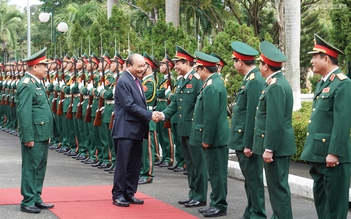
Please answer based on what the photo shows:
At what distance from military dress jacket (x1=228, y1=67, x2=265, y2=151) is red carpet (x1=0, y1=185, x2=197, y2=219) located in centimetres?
120

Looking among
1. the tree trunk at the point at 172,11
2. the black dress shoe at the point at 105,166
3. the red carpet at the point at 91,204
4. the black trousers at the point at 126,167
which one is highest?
the tree trunk at the point at 172,11

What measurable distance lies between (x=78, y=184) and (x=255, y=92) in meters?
4.16

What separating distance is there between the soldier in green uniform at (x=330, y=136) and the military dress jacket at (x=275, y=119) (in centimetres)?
33

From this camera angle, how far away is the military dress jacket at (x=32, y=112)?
8586 mm

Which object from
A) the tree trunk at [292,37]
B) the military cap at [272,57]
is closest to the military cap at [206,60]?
the military cap at [272,57]

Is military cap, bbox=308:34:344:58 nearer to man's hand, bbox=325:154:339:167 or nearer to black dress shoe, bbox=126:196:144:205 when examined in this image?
man's hand, bbox=325:154:339:167

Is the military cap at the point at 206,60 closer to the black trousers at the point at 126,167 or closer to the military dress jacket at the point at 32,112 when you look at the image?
the black trousers at the point at 126,167

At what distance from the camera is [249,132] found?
25.1 feet

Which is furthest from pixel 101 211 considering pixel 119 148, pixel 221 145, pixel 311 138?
pixel 311 138

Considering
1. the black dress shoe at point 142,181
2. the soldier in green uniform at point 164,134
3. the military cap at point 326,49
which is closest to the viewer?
the military cap at point 326,49

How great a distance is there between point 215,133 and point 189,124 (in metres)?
1.16

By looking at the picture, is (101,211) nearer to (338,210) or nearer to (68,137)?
(338,210)

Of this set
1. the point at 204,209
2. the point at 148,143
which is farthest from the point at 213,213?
the point at 148,143

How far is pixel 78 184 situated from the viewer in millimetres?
11000
